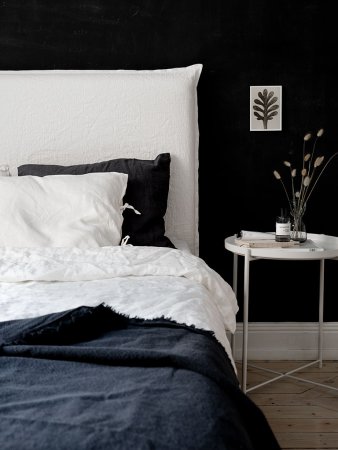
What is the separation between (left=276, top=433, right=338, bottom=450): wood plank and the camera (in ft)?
8.53

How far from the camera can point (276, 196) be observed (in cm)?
367

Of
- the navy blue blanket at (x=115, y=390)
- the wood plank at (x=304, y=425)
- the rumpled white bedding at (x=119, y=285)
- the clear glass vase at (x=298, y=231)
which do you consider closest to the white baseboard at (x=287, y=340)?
the clear glass vase at (x=298, y=231)

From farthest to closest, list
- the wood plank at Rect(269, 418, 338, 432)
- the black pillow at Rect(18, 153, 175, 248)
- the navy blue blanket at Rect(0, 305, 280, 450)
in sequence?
1. the black pillow at Rect(18, 153, 175, 248)
2. the wood plank at Rect(269, 418, 338, 432)
3. the navy blue blanket at Rect(0, 305, 280, 450)

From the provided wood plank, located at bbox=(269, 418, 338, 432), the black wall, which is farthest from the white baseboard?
wood plank, located at bbox=(269, 418, 338, 432)

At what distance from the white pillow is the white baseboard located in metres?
1.17

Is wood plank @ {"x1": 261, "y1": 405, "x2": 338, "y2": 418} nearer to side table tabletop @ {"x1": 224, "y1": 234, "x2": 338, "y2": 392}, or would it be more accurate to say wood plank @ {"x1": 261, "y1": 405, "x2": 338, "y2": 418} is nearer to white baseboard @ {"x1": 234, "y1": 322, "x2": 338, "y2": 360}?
side table tabletop @ {"x1": 224, "y1": 234, "x2": 338, "y2": 392}

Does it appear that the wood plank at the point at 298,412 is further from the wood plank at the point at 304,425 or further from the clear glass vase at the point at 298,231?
the clear glass vase at the point at 298,231

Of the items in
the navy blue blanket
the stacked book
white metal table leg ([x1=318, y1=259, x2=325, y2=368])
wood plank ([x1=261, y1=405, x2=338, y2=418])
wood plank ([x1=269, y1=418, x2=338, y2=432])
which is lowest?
wood plank ([x1=261, y1=405, x2=338, y2=418])

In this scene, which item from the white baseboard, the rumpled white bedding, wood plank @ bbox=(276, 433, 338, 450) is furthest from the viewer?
the white baseboard

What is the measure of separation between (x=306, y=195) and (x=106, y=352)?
7.93 feet

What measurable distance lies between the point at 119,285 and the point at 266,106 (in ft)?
5.58

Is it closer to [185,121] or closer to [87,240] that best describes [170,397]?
[87,240]

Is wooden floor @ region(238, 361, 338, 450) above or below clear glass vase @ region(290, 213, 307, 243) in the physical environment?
below

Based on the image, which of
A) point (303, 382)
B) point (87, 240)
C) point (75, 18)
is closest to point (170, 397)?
point (87, 240)
